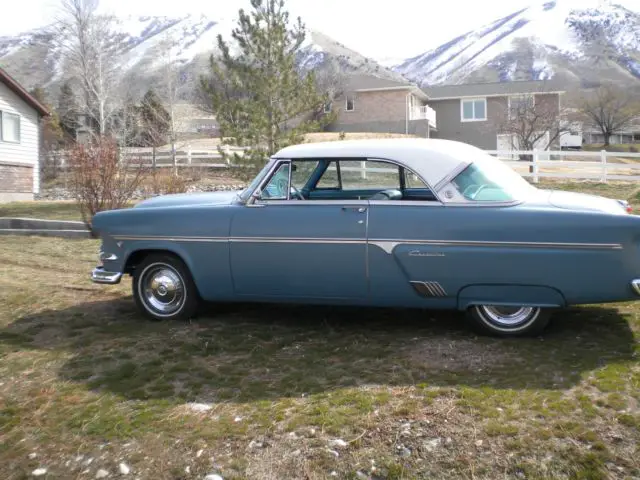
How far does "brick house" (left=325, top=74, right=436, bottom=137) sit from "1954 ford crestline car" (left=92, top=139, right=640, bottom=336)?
3791 centimetres

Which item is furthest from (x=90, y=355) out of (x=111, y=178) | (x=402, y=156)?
(x=111, y=178)

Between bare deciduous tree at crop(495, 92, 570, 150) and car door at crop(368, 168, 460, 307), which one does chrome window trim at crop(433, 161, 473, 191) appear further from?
bare deciduous tree at crop(495, 92, 570, 150)

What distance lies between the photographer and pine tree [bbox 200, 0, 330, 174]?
18.6 metres

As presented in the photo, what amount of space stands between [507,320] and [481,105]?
4114 cm

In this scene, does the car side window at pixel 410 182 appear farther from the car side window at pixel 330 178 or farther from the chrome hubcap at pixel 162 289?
the chrome hubcap at pixel 162 289

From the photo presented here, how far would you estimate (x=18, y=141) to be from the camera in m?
26.0

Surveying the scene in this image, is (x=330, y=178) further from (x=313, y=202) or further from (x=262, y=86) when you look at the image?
(x=262, y=86)

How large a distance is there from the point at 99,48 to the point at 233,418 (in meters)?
44.7

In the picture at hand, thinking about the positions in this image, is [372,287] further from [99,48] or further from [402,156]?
[99,48]

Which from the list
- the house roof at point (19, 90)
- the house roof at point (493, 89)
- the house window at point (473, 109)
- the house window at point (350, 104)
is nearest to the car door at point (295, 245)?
the house roof at point (19, 90)

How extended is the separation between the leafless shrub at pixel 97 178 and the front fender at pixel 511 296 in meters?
9.84

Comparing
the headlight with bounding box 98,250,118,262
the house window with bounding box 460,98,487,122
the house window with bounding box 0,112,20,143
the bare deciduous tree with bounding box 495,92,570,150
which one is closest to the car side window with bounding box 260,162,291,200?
the headlight with bounding box 98,250,118,262

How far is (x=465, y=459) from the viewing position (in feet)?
10.6

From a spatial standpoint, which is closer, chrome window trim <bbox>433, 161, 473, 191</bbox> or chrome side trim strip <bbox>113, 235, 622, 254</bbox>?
chrome side trim strip <bbox>113, 235, 622, 254</bbox>
